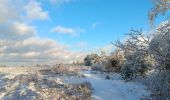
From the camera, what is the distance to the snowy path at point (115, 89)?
2139 cm

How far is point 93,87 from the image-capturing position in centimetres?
2234

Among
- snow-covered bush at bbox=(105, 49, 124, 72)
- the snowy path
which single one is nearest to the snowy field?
the snowy path

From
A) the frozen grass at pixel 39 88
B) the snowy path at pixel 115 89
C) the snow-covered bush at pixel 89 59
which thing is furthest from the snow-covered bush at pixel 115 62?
the frozen grass at pixel 39 88

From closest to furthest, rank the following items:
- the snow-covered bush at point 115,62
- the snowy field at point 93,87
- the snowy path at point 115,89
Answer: the snowy field at point 93,87 < the snowy path at point 115,89 < the snow-covered bush at point 115,62

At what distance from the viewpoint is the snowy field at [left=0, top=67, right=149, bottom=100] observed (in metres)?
21.2

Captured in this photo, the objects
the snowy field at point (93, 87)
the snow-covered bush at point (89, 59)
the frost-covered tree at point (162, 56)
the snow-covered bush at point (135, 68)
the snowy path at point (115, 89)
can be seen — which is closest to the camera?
the frost-covered tree at point (162, 56)

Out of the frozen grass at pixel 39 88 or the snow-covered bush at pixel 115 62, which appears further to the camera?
the snow-covered bush at pixel 115 62

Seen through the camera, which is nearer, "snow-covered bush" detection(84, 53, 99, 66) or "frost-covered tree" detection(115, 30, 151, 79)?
"frost-covered tree" detection(115, 30, 151, 79)

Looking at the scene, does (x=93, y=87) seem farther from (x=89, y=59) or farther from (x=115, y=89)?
(x=89, y=59)

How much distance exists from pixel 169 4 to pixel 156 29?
159 cm

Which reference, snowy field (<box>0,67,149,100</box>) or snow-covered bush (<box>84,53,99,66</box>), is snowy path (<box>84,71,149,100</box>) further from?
snow-covered bush (<box>84,53,99,66</box>)

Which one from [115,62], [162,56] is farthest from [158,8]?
[115,62]

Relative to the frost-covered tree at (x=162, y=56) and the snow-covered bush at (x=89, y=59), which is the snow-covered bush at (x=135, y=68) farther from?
the snow-covered bush at (x=89, y=59)

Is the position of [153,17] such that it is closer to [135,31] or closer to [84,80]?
[135,31]
